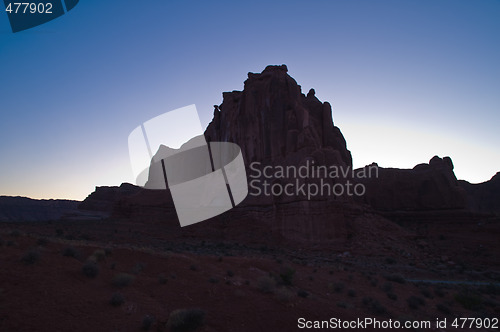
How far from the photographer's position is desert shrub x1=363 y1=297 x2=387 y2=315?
524 inches

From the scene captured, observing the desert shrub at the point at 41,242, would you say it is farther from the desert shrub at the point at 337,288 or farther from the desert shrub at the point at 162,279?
the desert shrub at the point at 337,288

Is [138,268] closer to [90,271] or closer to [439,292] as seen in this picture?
[90,271]

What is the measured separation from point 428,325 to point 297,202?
27060 mm

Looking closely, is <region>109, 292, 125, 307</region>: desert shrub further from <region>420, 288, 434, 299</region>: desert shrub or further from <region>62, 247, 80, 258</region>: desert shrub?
<region>420, 288, 434, 299</region>: desert shrub

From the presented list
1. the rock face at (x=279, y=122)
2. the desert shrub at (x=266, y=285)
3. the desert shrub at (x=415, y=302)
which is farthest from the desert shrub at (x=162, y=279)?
the rock face at (x=279, y=122)

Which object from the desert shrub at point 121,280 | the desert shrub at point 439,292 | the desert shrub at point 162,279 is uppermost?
the desert shrub at point 121,280

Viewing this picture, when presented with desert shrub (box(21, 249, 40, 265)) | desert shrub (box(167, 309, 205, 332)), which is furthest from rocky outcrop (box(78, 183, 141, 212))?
desert shrub (box(167, 309, 205, 332))

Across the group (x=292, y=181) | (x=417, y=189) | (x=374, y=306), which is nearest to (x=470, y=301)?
(x=374, y=306)

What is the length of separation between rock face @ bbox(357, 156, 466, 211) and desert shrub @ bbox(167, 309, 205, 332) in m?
46.0

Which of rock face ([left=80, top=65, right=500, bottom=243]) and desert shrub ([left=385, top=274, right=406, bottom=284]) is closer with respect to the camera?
desert shrub ([left=385, top=274, right=406, bottom=284])

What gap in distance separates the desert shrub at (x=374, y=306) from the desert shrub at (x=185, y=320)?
7584 millimetres

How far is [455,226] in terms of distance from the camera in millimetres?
45531

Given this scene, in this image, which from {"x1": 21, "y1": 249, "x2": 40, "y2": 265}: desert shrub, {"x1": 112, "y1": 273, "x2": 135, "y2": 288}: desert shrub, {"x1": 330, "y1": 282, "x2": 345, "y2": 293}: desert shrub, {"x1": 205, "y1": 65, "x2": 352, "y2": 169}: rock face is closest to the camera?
{"x1": 112, "y1": 273, "x2": 135, "y2": 288}: desert shrub

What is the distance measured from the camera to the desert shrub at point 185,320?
28.7 ft
